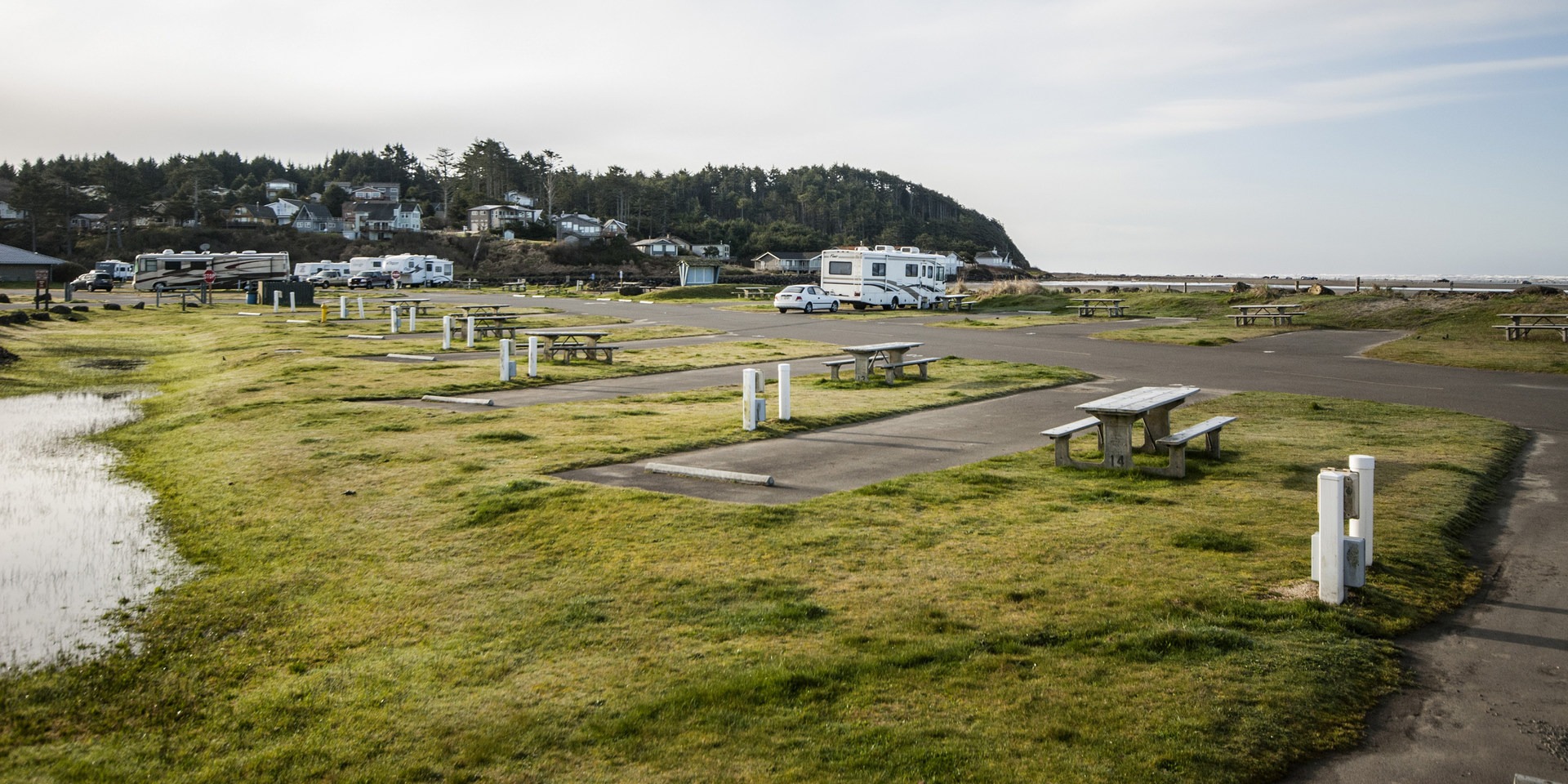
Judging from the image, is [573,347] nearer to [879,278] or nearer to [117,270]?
[879,278]

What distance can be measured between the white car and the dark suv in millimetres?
42372

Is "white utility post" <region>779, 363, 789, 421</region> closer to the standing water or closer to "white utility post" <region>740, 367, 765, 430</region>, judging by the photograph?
"white utility post" <region>740, 367, 765, 430</region>

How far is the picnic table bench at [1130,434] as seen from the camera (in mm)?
10742

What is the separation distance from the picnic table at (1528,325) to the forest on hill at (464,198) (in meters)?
→ 112

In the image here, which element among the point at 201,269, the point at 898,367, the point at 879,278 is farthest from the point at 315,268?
the point at 898,367

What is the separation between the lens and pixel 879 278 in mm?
51719

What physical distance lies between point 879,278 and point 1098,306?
35.3ft

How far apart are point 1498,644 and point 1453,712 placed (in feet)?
4.31

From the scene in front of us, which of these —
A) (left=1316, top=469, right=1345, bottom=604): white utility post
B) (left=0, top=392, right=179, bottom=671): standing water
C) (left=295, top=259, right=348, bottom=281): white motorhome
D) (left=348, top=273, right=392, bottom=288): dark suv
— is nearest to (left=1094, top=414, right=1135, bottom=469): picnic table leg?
(left=1316, top=469, right=1345, bottom=604): white utility post

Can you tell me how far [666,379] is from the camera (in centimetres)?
2050

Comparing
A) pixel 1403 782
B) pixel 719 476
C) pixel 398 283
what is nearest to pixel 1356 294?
pixel 719 476

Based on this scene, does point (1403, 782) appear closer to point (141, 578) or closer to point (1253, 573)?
point (1253, 573)

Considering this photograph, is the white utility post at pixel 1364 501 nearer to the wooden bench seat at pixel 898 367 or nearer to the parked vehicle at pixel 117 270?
the wooden bench seat at pixel 898 367

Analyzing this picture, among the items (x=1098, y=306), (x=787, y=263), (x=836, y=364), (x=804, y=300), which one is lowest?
(x=836, y=364)
